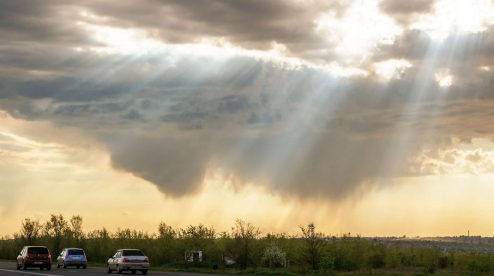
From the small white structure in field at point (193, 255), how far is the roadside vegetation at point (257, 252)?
0.16m

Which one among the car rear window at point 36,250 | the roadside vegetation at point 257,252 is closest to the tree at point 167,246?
the roadside vegetation at point 257,252

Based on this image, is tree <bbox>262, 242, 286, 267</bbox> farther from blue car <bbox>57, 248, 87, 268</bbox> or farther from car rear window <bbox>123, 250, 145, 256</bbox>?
car rear window <bbox>123, 250, 145, 256</bbox>

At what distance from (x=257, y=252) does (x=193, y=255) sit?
1018 centimetres

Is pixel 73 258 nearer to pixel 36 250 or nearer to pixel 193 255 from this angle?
pixel 36 250

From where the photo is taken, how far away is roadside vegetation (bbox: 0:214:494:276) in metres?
62.6

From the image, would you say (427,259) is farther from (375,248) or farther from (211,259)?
(211,259)

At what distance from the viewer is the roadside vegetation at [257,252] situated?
62562 millimetres

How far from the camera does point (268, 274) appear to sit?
159ft

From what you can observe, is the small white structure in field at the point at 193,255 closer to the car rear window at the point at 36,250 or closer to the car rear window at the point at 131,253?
the car rear window at the point at 36,250

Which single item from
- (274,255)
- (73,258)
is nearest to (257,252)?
(274,255)

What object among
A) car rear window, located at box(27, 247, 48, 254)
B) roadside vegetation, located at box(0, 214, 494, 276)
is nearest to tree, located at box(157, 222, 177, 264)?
roadside vegetation, located at box(0, 214, 494, 276)

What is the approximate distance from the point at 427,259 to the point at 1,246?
3159 inches

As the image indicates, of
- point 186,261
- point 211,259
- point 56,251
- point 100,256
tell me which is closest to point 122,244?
point 100,256

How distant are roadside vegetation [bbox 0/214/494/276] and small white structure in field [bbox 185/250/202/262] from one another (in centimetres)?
16
